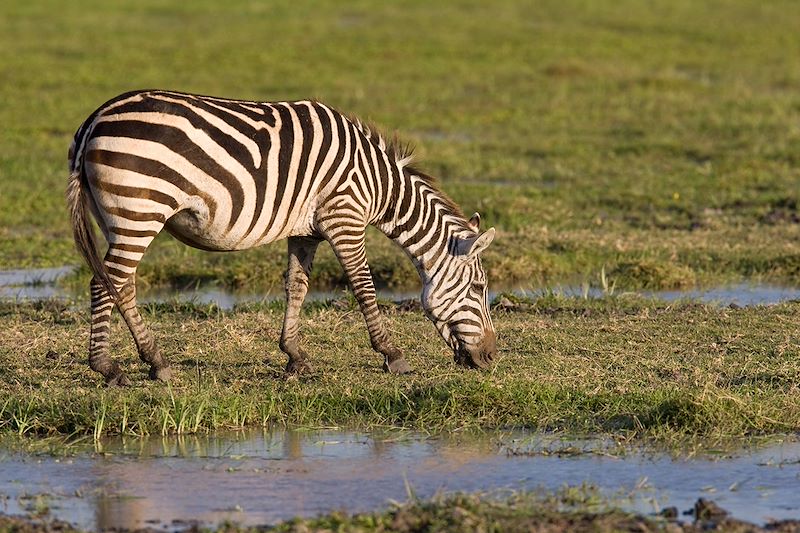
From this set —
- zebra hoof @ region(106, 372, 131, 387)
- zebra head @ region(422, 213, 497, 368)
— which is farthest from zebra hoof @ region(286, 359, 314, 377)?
zebra hoof @ region(106, 372, 131, 387)

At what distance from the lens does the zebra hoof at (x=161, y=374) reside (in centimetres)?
781

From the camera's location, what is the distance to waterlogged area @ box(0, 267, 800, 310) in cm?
1026

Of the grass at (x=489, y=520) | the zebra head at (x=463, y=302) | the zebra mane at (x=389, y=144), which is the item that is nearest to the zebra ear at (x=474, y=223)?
the zebra head at (x=463, y=302)

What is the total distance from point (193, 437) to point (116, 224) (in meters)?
1.37

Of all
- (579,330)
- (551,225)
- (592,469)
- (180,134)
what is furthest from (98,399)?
(551,225)

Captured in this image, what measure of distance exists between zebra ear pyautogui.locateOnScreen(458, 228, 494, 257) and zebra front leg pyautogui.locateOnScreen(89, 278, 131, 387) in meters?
2.08

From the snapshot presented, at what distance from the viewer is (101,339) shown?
7766 millimetres

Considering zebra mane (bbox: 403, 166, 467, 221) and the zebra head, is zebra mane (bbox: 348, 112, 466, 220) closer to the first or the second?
zebra mane (bbox: 403, 166, 467, 221)

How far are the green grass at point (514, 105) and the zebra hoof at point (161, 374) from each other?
2.44m

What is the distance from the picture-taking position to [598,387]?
24.4ft

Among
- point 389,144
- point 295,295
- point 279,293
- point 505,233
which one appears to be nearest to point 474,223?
point 389,144

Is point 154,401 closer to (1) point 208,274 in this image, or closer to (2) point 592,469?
(2) point 592,469

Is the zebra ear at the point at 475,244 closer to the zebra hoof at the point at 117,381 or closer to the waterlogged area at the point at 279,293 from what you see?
the waterlogged area at the point at 279,293

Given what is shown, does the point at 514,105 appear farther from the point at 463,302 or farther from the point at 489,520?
the point at 489,520
